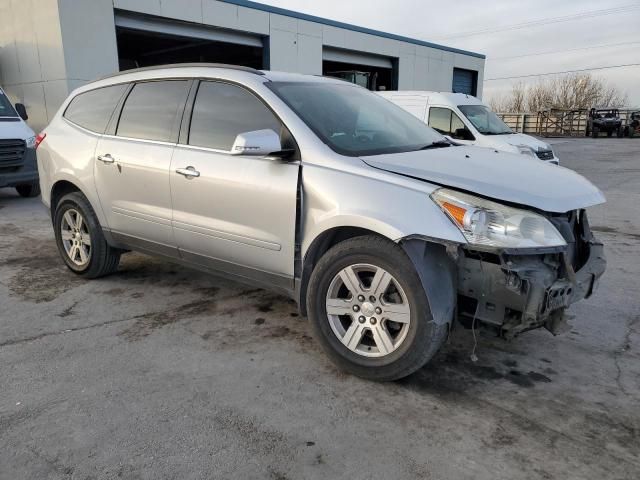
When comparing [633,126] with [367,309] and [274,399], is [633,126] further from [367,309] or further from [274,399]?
[274,399]

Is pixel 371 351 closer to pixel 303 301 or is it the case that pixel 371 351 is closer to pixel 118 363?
pixel 303 301

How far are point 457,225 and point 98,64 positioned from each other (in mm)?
13693

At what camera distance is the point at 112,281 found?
5.07 metres

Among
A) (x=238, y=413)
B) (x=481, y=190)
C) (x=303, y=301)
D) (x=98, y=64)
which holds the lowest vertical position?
(x=238, y=413)

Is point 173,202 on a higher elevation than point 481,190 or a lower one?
lower

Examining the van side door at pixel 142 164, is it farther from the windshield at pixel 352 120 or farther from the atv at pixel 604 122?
the atv at pixel 604 122

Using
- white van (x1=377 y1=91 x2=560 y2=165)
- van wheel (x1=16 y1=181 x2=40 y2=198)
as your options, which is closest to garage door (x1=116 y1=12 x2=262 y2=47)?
van wheel (x1=16 y1=181 x2=40 y2=198)

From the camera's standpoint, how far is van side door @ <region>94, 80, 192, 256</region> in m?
4.15

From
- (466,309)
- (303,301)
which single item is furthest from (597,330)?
(303,301)

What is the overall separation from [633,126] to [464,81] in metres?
13.3

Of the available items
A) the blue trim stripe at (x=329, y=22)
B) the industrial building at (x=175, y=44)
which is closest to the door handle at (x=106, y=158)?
the industrial building at (x=175, y=44)

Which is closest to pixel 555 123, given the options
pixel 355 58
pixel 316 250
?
pixel 355 58

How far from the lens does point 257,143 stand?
10.6 ft

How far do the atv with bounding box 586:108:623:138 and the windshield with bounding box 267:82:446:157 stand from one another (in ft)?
121
